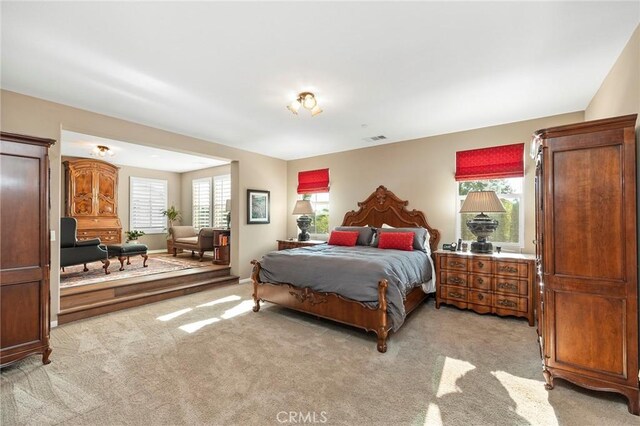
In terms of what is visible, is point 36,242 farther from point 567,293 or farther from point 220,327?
point 567,293

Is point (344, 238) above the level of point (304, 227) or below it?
below

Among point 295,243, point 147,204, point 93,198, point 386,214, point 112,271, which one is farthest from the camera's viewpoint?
point 147,204

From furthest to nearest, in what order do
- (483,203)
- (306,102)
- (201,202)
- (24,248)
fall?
1. (201,202)
2. (483,203)
3. (306,102)
4. (24,248)

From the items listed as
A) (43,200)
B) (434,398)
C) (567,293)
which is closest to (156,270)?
(43,200)

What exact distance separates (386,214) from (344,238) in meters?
0.99

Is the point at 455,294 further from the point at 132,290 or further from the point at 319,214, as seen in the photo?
the point at 132,290

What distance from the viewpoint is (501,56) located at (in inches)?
96.3

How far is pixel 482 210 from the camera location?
3.81m

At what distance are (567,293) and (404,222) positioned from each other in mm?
2948

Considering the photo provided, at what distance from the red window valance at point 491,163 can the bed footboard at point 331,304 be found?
8.83 ft

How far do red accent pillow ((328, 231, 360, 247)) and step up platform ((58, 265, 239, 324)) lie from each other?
84.0 inches

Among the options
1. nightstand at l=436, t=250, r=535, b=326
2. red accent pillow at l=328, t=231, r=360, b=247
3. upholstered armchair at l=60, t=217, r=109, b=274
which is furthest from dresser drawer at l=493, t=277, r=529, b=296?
upholstered armchair at l=60, t=217, r=109, b=274

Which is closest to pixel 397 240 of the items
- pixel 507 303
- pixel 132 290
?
pixel 507 303

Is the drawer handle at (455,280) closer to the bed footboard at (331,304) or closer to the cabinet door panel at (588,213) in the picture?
the bed footboard at (331,304)
